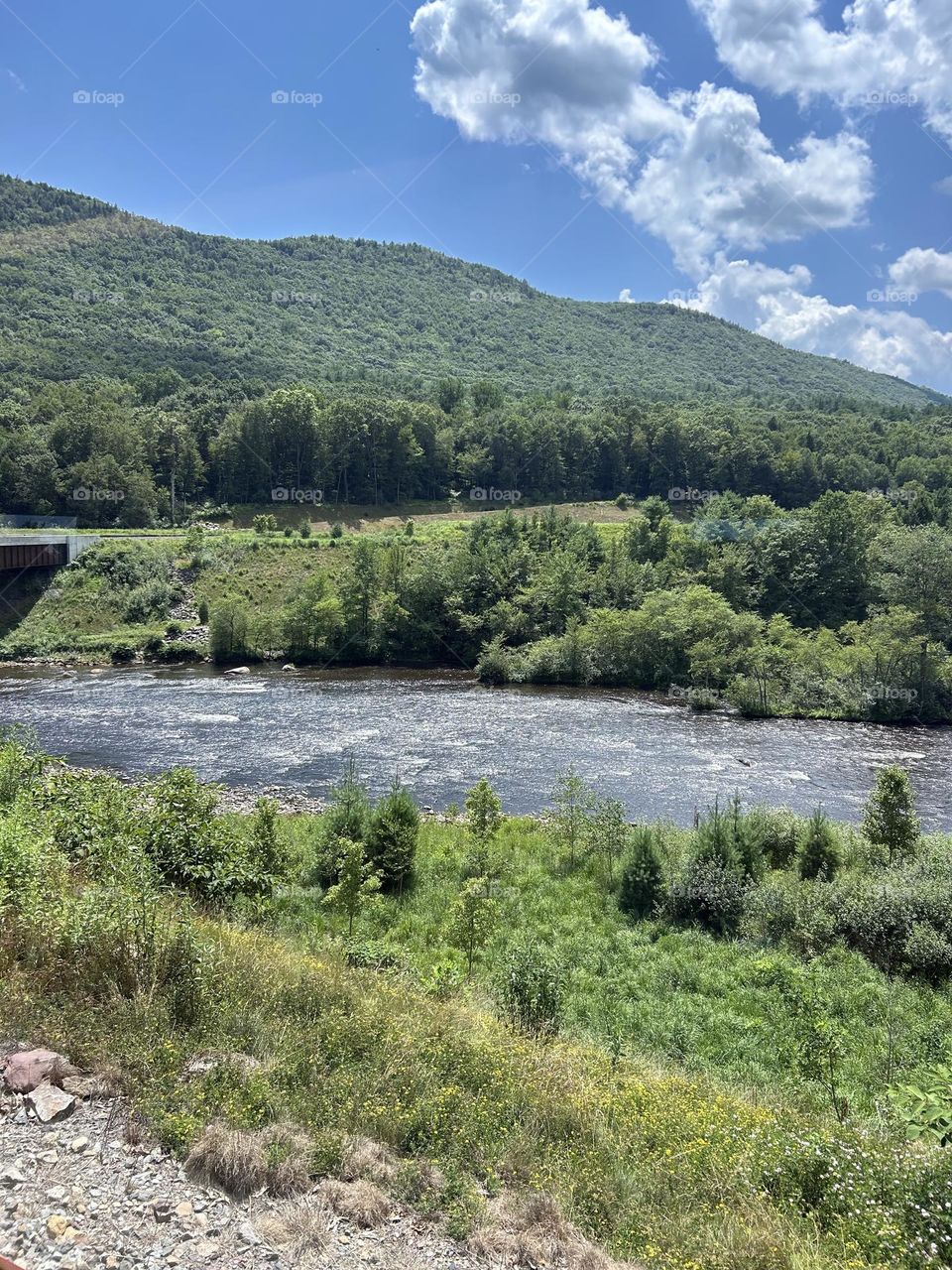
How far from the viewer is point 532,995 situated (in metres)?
11.6

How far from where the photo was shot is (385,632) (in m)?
61.9

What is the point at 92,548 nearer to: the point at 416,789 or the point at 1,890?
the point at 416,789

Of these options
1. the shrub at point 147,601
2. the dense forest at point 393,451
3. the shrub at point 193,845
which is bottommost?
the shrub at point 193,845

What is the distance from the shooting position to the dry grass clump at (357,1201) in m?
5.84

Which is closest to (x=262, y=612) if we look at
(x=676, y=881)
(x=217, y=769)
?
(x=217, y=769)

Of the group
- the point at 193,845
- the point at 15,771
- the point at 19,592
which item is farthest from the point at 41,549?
the point at 193,845

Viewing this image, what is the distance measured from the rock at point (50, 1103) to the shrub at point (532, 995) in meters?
6.44

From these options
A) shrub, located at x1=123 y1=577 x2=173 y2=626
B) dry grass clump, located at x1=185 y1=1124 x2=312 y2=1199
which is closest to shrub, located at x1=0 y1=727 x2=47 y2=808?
dry grass clump, located at x1=185 y1=1124 x2=312 y2=1199

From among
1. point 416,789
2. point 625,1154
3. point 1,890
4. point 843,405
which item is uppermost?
point 843,405

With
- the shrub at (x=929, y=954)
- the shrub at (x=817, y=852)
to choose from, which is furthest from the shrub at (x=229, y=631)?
the shrub at (x=929, y=954)

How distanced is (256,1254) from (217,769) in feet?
90.0

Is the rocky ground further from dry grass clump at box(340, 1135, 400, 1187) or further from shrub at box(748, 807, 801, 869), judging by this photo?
shrub at box(748, 807, 801, 869)

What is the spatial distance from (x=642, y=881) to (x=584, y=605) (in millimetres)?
45678

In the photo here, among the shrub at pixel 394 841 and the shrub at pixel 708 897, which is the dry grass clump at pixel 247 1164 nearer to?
the shrub at pixel 394 841
